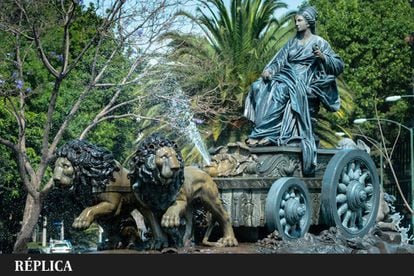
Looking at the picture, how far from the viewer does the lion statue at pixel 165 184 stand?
1030 centimetres

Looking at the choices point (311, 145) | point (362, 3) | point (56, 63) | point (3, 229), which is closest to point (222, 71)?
point (56, 63)

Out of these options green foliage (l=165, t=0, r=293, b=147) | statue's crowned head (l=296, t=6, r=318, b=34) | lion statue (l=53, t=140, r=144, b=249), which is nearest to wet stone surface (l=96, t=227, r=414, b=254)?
lion statue (l=53, t=140, r=144, b=249)

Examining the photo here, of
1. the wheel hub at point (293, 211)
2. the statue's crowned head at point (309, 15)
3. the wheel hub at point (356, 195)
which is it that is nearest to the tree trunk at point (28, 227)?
the statue's crowned head at point (309, 15)

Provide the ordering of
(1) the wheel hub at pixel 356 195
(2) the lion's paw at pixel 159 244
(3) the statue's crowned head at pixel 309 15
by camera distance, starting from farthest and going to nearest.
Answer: (3) the statue's crowned head at pixel 309 15 → (1) the wheel hub at pixel 356 195 → (2) the lion's paw at pixel 159 244

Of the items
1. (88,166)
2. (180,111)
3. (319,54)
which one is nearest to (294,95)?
(319,54)

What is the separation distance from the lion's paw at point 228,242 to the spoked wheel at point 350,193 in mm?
1391

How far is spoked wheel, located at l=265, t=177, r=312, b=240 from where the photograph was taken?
1135 centimetres

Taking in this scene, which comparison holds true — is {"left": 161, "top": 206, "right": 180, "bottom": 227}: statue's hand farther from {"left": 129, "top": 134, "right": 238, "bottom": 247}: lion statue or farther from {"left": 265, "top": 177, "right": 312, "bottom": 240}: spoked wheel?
{"left": 265, "top": 177, "right": 312, "bottom": 240}: spoked wheel

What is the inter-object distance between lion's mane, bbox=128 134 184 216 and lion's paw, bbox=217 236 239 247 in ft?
3.61

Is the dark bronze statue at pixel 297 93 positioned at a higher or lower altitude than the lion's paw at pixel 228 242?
higher

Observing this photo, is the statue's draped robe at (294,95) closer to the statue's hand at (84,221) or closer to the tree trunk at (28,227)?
the statue's hand at (84,221)

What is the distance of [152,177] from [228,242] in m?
1.67

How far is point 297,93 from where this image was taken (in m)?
12.5
